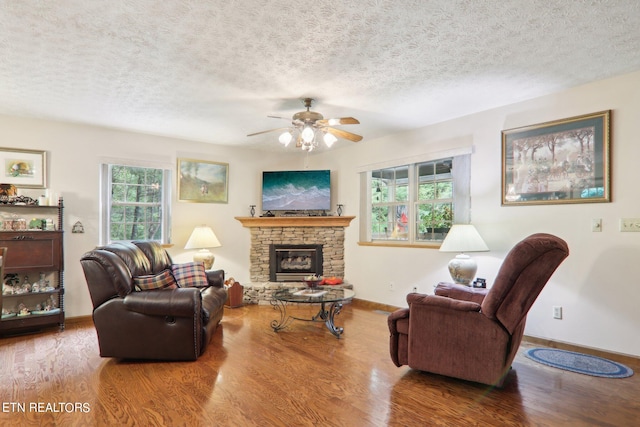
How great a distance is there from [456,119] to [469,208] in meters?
1.08

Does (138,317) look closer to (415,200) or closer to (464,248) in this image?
(464,248)

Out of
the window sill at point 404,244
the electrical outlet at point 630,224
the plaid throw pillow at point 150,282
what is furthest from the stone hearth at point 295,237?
the electrical outlet at point 630,224

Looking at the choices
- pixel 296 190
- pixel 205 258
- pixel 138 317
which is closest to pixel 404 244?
pixel 296 190

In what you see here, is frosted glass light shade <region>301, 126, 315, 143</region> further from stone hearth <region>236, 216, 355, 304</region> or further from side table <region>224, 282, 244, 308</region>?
side table <region>224, 282, 244, 308</region>

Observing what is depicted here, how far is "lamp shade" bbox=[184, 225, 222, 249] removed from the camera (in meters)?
5.29

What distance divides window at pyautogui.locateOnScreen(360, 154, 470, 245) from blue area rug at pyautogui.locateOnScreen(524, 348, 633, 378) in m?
1.60

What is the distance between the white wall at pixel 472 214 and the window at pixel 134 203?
0.52 feet

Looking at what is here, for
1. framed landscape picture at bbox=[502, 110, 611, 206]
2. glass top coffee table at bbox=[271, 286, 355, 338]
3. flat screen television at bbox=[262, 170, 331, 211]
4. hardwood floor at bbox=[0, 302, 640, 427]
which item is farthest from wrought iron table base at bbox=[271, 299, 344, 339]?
framed landscape picture at bbox=[502, 110, 611, 206]

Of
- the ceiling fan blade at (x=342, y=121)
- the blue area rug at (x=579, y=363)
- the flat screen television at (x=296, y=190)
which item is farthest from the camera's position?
the flat screen television at (x=296, y=190)

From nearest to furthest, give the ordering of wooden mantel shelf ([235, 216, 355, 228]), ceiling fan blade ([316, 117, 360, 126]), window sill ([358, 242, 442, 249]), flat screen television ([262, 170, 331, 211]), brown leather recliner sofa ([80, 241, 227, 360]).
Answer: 1. brown leather recliner sofa ([80, 241, 227, 360])
2. ceiling fan blade ([316, 117, 360, 126])
3. window sill ([358, 242, 442, 249])
4. wooden mantel shelf ([235, 216, 355, 228])
5. flat screen television ([262, 170, 331, 211])

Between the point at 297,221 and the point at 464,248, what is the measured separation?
2.76m

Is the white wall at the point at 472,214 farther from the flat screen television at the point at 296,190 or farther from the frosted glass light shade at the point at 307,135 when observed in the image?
the frosted glass light shade at the point at 307,135

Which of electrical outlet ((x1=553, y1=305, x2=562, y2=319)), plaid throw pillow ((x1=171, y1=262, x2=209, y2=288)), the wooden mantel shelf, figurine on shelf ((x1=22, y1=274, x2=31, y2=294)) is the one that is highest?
the wooden mantel shelf

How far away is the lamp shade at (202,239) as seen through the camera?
5.29 m
